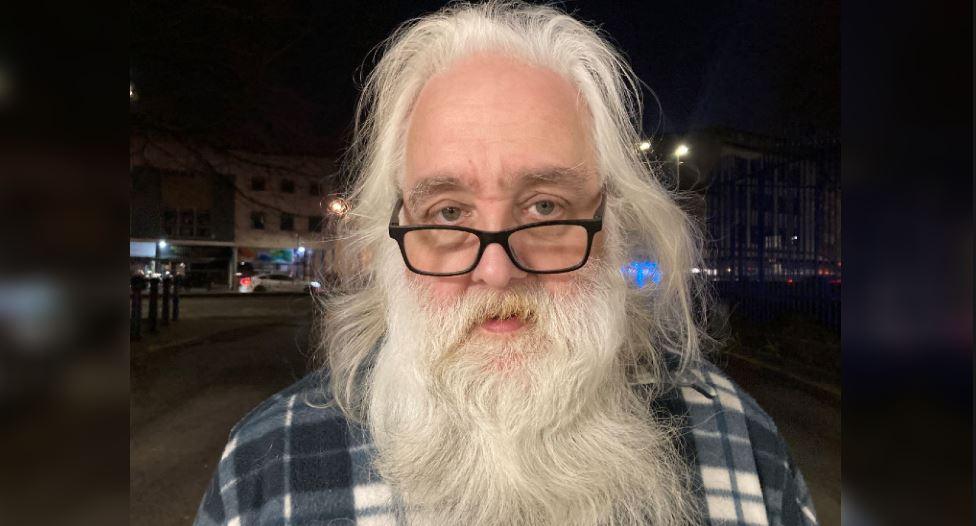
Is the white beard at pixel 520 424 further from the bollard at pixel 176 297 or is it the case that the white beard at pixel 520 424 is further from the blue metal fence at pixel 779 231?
the bollard at pixel 176 297

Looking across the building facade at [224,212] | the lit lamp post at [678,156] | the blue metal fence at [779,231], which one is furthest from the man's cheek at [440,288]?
the blue metal fence at [779,231]

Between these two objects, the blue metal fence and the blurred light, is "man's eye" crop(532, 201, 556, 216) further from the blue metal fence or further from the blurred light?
the blue metal fence

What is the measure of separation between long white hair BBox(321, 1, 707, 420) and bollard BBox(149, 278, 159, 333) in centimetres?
102

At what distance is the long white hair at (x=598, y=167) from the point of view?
2.81ft

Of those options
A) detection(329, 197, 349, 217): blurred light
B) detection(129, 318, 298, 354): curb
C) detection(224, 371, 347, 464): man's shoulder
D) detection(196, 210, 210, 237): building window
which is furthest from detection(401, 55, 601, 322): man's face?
detection(129, 318, 298, 354): curb

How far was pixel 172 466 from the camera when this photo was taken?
2.18 m

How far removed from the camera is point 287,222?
5.28ft

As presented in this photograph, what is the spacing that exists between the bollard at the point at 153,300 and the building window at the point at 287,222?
20.5 inches

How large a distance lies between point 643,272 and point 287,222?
1.28 metres
